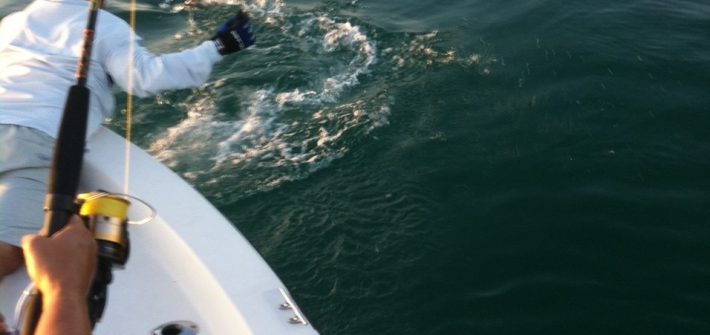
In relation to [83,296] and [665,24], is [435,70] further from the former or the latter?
[83,296]

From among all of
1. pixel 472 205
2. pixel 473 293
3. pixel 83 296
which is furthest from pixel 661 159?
pixel 83 296

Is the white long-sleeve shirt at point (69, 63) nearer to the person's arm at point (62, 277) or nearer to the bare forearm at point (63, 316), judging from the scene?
the person's arm at point (62, 277)

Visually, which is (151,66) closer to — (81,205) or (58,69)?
(58,69)

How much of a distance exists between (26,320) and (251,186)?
100 inches

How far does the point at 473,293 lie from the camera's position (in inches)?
139

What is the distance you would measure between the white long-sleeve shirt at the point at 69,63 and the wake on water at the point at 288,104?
1045mm

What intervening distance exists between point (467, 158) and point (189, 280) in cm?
210

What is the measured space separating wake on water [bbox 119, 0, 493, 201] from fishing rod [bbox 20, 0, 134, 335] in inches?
78.3

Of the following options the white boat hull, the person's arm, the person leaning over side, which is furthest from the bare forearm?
the person leaning over side

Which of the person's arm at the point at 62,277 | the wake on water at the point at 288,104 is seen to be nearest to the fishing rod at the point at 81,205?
the person's arm at the point at 62,277

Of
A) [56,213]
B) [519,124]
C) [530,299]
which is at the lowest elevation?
[530,299]

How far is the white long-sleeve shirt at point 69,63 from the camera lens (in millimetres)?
3152

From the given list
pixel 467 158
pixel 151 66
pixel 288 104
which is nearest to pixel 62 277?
pixel 151 66

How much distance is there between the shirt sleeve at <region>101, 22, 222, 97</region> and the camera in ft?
10.7
